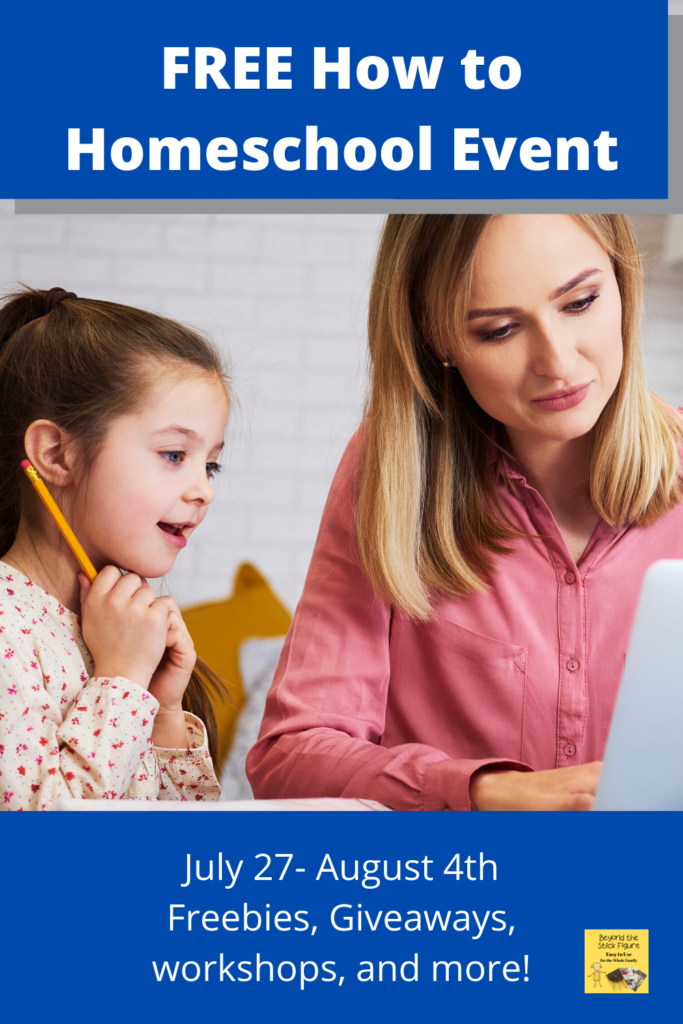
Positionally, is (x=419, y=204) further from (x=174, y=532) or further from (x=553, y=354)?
(x=174, y=532)

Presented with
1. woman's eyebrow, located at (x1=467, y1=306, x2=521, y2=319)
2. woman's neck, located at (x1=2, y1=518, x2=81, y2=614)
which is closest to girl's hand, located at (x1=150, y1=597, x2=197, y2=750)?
woman's neck, located at (x1=2, y1=518, x2=81, y2=614)

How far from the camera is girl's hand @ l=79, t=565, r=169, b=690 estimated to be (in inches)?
34.8

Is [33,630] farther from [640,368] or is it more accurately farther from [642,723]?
[640,368]

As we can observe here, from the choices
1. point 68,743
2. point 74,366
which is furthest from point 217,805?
point 74,366

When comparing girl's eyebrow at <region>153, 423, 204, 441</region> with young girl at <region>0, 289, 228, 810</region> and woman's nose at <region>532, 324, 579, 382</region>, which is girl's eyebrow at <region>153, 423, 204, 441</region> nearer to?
young girl at <region>0, 289, 228, 810</region>

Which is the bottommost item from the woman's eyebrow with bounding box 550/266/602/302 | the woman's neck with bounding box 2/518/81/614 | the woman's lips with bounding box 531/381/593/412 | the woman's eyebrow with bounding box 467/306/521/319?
the woman's neck with bounding box 2/518/81/614

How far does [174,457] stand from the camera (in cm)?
93

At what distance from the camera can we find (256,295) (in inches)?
66.8

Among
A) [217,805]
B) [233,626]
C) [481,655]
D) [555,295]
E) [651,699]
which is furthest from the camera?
[233,626]

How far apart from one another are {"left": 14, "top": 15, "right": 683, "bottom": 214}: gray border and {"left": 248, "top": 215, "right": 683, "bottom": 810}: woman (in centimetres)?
2

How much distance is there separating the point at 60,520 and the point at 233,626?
752 millimetres

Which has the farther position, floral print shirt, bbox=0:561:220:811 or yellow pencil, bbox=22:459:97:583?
yellow pencil, bbox=22:459:97:583
